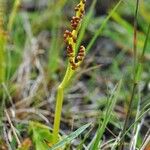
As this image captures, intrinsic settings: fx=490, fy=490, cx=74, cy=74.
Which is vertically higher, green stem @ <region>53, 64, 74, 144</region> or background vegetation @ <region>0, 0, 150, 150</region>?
green stem @ <region>53, 64, 74, 144</region>

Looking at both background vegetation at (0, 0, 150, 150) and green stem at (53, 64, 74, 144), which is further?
background vegetation at (0, 0, 150, 150)

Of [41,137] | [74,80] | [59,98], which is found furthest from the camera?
[74,80]

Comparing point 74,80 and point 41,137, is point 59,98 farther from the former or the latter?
point 74,80

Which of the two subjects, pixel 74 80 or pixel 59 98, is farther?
pixel 74 80

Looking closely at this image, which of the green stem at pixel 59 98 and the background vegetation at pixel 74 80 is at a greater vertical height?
the green stem at pixel 59 98

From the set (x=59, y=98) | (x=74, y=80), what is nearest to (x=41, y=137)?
(x=59, y=98)

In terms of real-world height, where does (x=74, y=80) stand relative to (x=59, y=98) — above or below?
below

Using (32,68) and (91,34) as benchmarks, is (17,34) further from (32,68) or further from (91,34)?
(91,34)

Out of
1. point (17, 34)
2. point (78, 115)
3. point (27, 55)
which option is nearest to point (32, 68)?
point (27, 55)

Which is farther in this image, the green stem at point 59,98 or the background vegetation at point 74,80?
the background vegetation at point 74,80

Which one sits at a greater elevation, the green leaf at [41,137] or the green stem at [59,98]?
the green stem at [59,98]

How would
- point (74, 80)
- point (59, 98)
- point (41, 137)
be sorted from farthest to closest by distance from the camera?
point (74, 80)
point (41, 137)
point (59, 98)
